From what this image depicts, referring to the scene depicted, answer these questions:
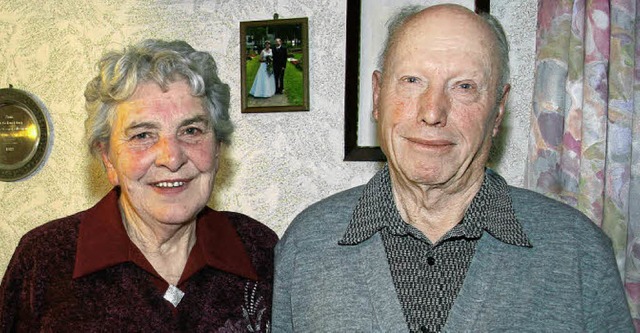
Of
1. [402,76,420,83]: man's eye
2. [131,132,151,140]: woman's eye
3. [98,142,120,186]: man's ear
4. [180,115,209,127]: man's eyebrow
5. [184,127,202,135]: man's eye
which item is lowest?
[98,142,120,186]: man's ear

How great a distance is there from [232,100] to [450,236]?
3.95 feet

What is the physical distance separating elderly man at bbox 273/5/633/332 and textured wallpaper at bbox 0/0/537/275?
705 millimetres

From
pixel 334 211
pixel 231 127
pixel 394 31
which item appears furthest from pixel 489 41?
pixel 231 127

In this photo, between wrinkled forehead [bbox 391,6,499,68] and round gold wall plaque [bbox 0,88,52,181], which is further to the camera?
round gold wall plaque [bbox 0,88,52,181]

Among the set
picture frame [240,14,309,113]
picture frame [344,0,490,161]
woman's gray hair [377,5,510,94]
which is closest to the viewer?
woman's gray hair [377,5,510,94]

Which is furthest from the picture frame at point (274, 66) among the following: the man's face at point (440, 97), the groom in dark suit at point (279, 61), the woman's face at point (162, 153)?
the man's face at point (440, 97)

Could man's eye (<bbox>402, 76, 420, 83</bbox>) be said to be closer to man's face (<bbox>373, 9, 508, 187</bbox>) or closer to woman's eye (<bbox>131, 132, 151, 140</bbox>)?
man's face (<bbox>373, 9, 508, 187</bbox>)

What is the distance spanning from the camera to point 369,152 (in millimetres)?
2193

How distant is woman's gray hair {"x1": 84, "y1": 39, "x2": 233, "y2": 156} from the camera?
5.20 feet

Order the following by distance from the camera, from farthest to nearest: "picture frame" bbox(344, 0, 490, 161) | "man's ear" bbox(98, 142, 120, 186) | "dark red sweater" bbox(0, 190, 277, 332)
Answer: "picture frame" bbox(344, 0, 490, 161) < "man's ear" bbox(98, 142, 120, 186) < "dark red sweater" bbox(0, 190, 277, 332)

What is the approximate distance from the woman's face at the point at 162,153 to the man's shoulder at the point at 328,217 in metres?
0.27

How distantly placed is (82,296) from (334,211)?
63 cm

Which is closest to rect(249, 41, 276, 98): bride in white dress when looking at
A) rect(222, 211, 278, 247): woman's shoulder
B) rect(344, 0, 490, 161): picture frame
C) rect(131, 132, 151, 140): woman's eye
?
rect(344, 0, 490, 161): picture frame

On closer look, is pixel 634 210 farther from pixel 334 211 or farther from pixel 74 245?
pixel 74 245
